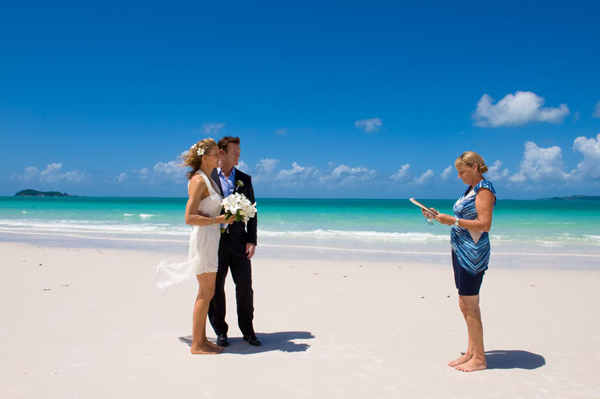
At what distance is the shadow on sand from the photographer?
3.97 m

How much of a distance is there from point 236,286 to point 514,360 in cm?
276

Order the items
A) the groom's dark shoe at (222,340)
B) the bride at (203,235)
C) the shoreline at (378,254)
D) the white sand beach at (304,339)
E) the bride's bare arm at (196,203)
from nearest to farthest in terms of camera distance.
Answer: the white sand beach at (304,339) → the bride's bare arm at (196,203) → the bride at (203,235) → the groom's dark shoe at (222,340) → the shoreline at (378,254)

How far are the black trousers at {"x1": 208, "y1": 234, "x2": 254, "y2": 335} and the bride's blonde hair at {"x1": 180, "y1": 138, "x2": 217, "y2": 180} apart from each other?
2.66 ft

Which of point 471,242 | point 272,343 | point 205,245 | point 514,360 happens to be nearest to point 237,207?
point 205,245

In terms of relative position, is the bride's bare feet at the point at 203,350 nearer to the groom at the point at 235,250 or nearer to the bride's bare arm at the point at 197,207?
the groom at the point at 235,250

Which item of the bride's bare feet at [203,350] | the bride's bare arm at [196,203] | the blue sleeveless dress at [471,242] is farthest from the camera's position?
the bride's bare feet at [203,350]

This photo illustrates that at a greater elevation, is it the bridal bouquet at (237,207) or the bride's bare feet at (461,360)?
the bridal bouquet at (237,207)

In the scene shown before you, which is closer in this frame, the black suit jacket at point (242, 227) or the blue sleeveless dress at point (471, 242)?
the blue sleeveless dress at point (471, 242)

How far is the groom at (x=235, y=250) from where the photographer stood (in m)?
4.39

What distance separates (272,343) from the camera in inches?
181

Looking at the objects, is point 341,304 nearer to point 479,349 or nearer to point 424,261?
point 479,349

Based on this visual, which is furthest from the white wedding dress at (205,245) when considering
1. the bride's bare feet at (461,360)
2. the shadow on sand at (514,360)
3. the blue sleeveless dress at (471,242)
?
the shadow on sand at (514,360)

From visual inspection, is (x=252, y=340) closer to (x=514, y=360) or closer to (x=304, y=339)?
(x=304, y=339)

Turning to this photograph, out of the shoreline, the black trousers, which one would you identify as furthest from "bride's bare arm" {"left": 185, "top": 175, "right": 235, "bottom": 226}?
the shoreline
